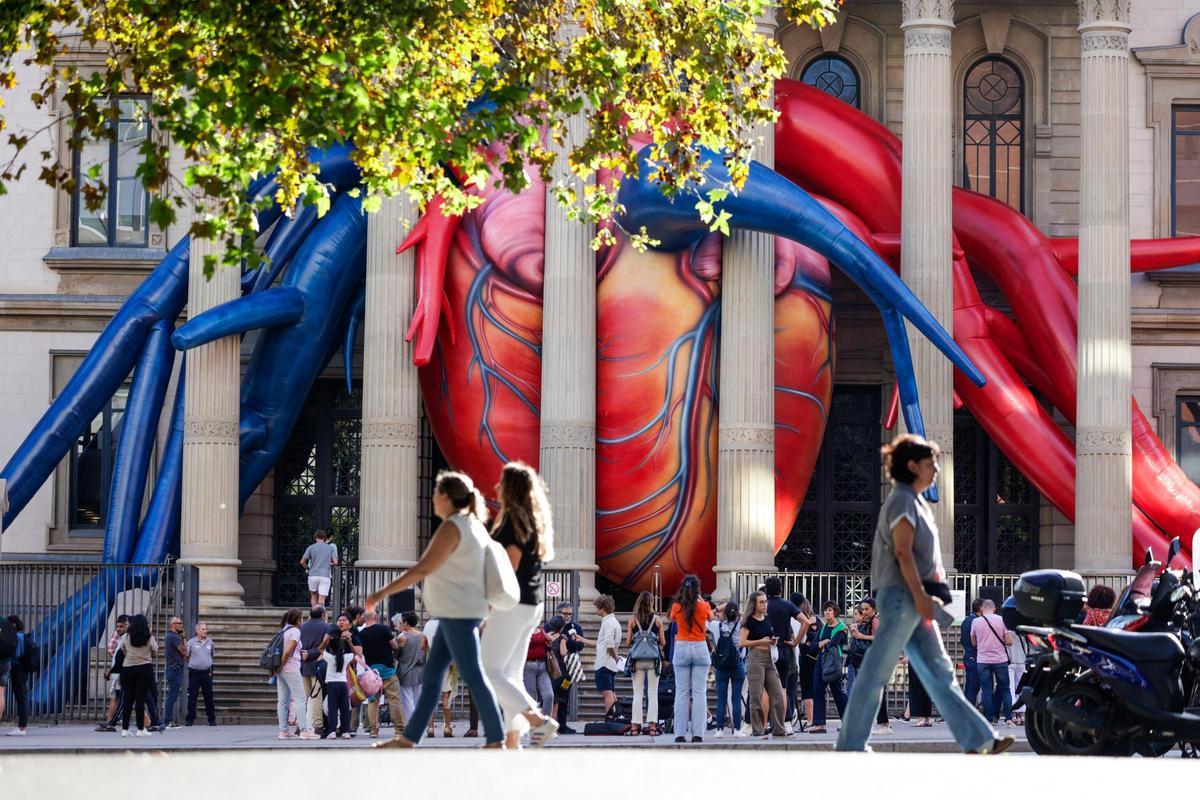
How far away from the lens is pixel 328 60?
16.4 meters

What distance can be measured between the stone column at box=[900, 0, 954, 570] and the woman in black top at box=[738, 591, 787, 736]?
884 cm

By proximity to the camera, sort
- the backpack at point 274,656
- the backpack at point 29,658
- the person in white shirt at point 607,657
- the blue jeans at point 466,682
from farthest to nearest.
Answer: the backpack at point 29,658, the person in white shirt at point 607,657, the backpack at point 274,656, the blue jeans at point 466,682

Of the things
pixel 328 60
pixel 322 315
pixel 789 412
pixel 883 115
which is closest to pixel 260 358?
pixel 322 315

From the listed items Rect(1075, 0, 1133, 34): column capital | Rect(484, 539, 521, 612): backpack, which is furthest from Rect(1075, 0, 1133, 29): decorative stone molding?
Rect(484, 539, 521, 612): backpack

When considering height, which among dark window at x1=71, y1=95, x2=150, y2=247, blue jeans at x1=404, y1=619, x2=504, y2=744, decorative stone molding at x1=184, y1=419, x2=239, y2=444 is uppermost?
dark window at x1=71, y1=95, x2=150, y2=247

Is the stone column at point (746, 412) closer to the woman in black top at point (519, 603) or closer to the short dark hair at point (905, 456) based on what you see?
the woman in black top at point (519, 603)

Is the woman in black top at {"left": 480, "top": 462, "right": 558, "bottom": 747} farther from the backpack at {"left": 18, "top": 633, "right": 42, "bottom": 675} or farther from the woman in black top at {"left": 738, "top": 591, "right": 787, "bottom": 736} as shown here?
the backpack at {"left": 18, "top": 633, "right": 42, "bottom": 675}

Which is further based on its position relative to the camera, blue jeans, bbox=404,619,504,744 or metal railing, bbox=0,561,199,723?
metal railing, bbox=0,561,199,723

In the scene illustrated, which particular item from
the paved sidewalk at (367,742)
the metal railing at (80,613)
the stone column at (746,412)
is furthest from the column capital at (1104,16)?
the metal railing at (80,613)

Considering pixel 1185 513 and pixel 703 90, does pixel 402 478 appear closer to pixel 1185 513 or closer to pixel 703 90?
pixel 1185 513

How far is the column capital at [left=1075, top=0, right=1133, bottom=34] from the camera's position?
1361 inches

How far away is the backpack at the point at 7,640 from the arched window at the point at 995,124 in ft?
59.2

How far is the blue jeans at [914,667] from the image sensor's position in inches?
500

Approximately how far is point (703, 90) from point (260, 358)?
15.4 metres
